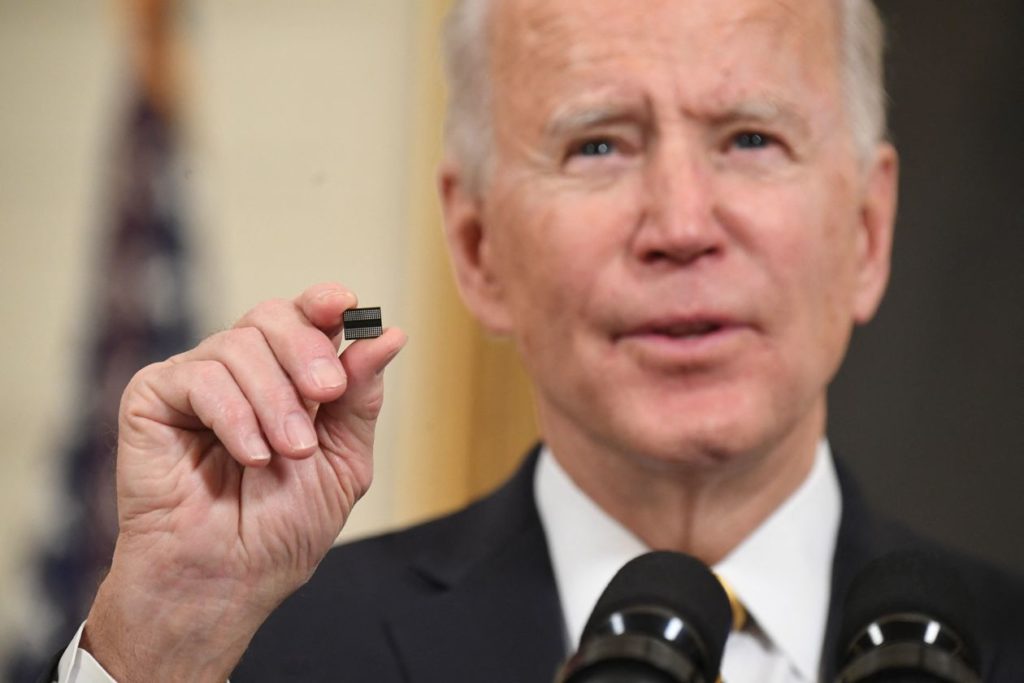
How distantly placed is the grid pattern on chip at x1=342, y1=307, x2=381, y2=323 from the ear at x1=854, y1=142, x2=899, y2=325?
0.75 metres

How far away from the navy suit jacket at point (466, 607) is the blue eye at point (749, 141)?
44 centimetres

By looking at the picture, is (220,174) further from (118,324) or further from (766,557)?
(766,557)

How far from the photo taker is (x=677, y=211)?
4.82 ft

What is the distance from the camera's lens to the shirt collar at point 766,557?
1562mm

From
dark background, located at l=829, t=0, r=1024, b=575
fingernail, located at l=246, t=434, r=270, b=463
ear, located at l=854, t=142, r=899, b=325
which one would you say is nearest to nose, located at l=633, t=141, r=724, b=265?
ear, located at l=854, t=142, r=899, b=325

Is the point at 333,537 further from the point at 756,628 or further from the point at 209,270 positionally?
the point at 209,270

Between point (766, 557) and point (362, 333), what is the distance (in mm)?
692

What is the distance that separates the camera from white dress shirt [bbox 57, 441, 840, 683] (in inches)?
60.7

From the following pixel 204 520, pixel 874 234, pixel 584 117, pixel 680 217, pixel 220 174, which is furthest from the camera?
pixel 220 174

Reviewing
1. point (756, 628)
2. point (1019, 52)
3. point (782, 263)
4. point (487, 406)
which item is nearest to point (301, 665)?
point (756, 628)

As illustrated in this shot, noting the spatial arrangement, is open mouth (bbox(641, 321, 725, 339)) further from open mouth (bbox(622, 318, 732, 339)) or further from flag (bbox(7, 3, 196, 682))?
flag (bbox(7, 3, 196, 682))

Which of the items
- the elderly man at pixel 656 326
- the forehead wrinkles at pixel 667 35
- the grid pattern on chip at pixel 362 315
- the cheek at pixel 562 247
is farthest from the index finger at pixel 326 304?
the forehead wrinkles at pixel 667 35

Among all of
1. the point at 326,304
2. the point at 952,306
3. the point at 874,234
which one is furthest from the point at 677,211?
Answer: the point at 952,306

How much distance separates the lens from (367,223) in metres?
2.61
